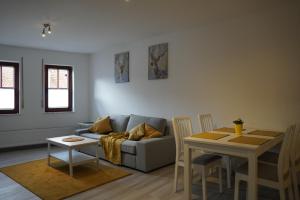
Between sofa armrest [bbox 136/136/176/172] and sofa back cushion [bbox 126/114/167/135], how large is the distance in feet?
0.88

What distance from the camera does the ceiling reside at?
2.95 meters

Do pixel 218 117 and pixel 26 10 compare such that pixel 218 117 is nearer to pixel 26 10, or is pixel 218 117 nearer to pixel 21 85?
pixel 26 10

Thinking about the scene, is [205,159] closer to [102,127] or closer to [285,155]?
[285,155]

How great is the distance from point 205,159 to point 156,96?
7.04 feet

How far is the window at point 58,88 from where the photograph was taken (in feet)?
19.2

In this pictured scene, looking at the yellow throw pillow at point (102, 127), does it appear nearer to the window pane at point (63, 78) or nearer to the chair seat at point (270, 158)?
the window pane at point (63, 78)

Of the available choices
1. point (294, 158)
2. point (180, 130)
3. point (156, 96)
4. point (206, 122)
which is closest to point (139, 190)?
point (180, 130)

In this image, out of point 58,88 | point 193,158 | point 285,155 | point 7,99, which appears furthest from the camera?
point 58,88

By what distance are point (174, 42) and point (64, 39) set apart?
2295 millimetres

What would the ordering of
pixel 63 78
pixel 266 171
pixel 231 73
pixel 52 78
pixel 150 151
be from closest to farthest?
pixel 266 171 < pixel 231 73 < pixel 150 151 < pixel 52 78 < pixel 63 78

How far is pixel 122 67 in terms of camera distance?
5.32 metres

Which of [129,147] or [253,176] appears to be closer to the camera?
[253,176]

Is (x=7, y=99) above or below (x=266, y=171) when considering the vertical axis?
above

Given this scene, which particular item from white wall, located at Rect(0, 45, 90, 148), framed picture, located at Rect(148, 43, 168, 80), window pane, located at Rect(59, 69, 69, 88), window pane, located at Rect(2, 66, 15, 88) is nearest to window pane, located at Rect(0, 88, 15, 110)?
window pane, located at Rect(2, 66, 15, 88)
